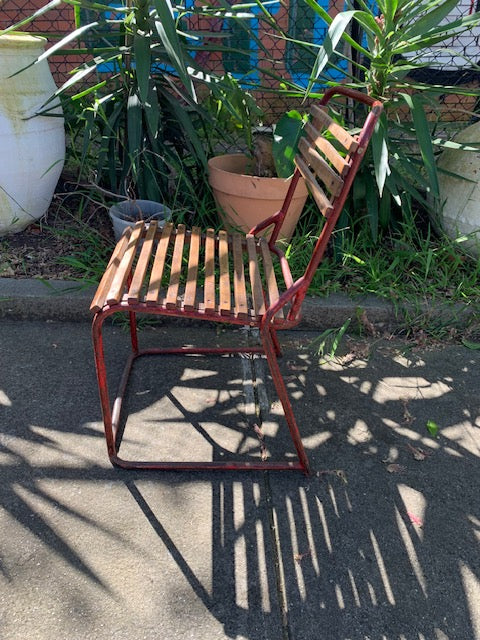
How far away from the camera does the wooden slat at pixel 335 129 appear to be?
1.64 meters

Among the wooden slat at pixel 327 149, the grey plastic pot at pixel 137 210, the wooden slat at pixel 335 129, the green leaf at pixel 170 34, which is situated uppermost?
the green leaf at pixel 170 34

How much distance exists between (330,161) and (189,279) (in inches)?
24.5

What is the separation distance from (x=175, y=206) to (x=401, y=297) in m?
1.33

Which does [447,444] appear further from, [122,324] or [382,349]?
[122,324]

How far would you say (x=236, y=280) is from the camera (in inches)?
77.9

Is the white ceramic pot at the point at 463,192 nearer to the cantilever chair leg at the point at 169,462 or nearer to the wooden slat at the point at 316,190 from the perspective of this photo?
the wooden slat at the point at 316,190

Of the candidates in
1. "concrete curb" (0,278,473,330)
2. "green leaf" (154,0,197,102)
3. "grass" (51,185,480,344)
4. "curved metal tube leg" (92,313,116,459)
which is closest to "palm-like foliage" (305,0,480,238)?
"grass" (51,185,480,344)

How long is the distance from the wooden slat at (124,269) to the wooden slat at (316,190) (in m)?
0.66

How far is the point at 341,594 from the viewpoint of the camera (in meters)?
1.57

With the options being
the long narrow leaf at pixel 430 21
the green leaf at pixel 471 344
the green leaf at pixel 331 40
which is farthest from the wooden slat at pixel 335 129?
the green leaf at pixel 471 344

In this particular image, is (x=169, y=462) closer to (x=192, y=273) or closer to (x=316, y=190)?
(x=192, y=273)

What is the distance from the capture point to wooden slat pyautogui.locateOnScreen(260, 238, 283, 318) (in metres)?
1.86

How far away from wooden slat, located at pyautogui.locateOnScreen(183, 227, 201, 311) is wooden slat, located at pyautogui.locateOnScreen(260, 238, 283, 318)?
0.82 feet

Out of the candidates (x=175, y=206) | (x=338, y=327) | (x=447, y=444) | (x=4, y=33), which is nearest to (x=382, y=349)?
(x=338, y=327)
